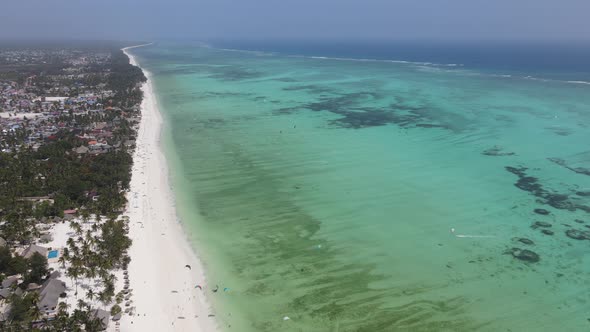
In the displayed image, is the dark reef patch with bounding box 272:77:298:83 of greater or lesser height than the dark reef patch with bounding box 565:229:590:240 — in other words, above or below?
above

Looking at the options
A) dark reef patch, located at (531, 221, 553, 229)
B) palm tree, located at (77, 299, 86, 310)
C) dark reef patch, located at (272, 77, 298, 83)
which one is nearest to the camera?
palm tree, located at (77, 299, 86, 310)

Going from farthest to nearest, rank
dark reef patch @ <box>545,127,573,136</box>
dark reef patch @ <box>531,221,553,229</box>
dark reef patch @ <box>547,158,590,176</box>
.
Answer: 1. dark reef patch @ <box>545,127,573,136</box>
2. dark reef patch @ <box>547,158,590,176</box>
3. dark reef patch @ <box>531,221,553,229</box>

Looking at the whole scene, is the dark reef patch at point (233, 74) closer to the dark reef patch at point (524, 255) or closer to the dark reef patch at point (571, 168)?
the dark reef patch at point (571, 168)

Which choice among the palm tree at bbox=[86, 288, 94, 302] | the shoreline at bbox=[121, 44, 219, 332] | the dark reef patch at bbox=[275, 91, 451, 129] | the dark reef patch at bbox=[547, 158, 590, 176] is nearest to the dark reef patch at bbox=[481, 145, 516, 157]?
the dark reef patch at bbox=[547, 158, 590, 176]

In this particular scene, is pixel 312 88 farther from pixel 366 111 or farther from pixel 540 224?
pixel 540 224

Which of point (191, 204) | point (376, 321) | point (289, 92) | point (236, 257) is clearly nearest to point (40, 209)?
point (191, 204)

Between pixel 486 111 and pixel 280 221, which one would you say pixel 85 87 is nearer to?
pixel 280 221

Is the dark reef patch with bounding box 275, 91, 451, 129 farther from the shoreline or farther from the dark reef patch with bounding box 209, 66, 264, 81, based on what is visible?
the dark reef patch with bounding box 209, 66, 264, 81
